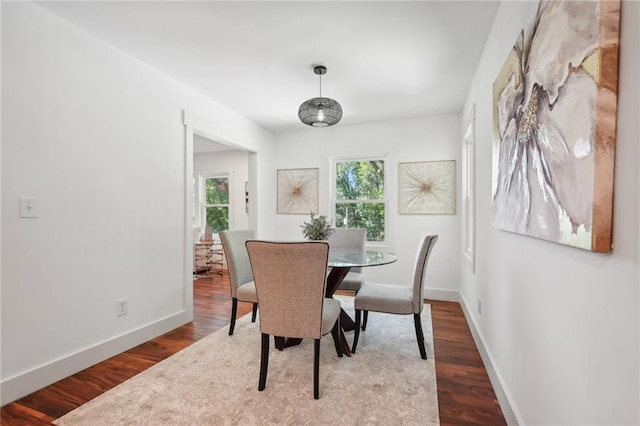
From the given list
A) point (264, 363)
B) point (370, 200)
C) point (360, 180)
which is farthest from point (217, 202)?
point (264, 363)

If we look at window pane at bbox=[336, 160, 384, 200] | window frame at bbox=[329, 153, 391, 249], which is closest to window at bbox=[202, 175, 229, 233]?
window frame at bbox=[329, 153, 391, 249]

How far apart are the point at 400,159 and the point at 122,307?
3.58m

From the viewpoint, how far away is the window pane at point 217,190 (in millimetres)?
6402

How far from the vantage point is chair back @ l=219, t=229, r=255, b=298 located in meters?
2.78

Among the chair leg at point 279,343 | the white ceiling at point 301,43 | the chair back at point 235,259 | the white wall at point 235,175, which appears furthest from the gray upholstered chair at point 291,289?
the white wall at point 235,175

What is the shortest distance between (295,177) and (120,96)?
270 cm

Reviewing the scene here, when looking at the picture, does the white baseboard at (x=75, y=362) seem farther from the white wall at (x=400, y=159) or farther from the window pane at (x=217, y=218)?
the window pane at (x=217, y=218)

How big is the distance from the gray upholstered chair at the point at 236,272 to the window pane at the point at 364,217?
206 cm

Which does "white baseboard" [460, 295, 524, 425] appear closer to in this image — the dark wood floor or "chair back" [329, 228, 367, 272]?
the dark wood floor

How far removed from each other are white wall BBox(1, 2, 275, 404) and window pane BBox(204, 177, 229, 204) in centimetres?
333

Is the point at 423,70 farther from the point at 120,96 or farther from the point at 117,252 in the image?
the point at 117,252

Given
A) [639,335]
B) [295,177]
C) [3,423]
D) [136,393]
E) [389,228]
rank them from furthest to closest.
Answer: [295,177] → [389,228] → [136,393] → [3,423] → [639,335]

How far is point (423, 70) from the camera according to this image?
2.81 meters

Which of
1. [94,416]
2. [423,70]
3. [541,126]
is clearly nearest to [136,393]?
[94,416]
